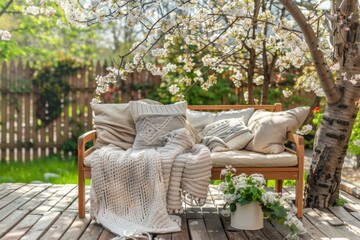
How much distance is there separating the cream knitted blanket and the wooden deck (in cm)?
18

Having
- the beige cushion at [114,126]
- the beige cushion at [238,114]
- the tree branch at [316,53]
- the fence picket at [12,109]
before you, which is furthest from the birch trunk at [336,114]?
the fence picket at [12,109]

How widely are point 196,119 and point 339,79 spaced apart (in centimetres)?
129

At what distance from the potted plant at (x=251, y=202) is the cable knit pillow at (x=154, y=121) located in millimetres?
775

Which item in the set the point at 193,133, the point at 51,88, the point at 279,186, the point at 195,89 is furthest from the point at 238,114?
the point at 51,88

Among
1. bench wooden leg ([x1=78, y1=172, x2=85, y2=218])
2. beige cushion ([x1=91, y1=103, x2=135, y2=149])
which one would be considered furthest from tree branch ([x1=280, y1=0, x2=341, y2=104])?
bench wooden leg ([x1=78, y1=172, x2=85, y2=218])

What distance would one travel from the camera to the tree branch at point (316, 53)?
3.43 meters

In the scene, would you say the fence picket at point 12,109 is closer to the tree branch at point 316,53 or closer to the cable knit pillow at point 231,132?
the cable knit pillow at point 231,132

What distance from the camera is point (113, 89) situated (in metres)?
7.48

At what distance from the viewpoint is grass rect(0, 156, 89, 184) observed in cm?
575

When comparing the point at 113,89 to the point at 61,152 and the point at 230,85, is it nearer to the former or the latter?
the point at 61,152

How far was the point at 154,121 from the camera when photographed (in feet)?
13.8

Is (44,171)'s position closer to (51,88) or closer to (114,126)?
(51,88)

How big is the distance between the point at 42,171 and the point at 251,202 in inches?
146

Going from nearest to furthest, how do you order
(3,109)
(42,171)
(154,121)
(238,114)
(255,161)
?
(255,161)
(154,121)
(238,114)
(42,171)
(3,109)
